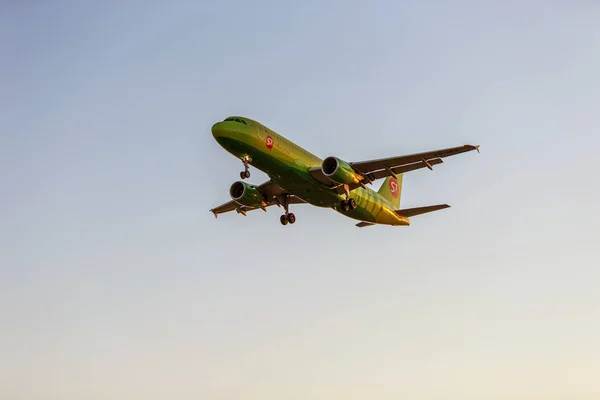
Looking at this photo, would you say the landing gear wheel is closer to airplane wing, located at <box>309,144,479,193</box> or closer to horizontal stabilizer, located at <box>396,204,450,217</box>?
airplane wing, located at <box>309,144,479,193</box>

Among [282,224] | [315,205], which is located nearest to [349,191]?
[315,205]

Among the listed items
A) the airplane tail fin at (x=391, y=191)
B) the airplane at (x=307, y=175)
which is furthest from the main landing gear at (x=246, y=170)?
the airplane tail fin at (x=391, y=191)

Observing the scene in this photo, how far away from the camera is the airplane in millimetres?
45000

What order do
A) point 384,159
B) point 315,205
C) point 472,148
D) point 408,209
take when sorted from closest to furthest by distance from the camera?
point 472,148 < point 384,159 < point 315,205 < point 408,209

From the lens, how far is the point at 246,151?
4500 cm

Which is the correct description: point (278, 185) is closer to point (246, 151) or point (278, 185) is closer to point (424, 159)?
point (246, 151)

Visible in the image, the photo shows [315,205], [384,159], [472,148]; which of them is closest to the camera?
[472,148]

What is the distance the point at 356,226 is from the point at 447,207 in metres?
7.26

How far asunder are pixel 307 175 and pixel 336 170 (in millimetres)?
1794

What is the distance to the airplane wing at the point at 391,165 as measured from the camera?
47.0 m

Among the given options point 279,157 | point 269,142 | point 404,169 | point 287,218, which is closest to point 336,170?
point 279,157

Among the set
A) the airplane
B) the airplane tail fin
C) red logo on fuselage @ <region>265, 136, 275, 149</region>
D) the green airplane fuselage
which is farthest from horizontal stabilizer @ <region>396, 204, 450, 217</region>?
red logo on fuselage @ <region>265, 136, 275, 149</region>

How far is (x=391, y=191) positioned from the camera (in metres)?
60.8

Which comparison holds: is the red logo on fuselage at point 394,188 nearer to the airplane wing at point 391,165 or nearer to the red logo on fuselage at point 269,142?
the airplane wing at point 391,165
